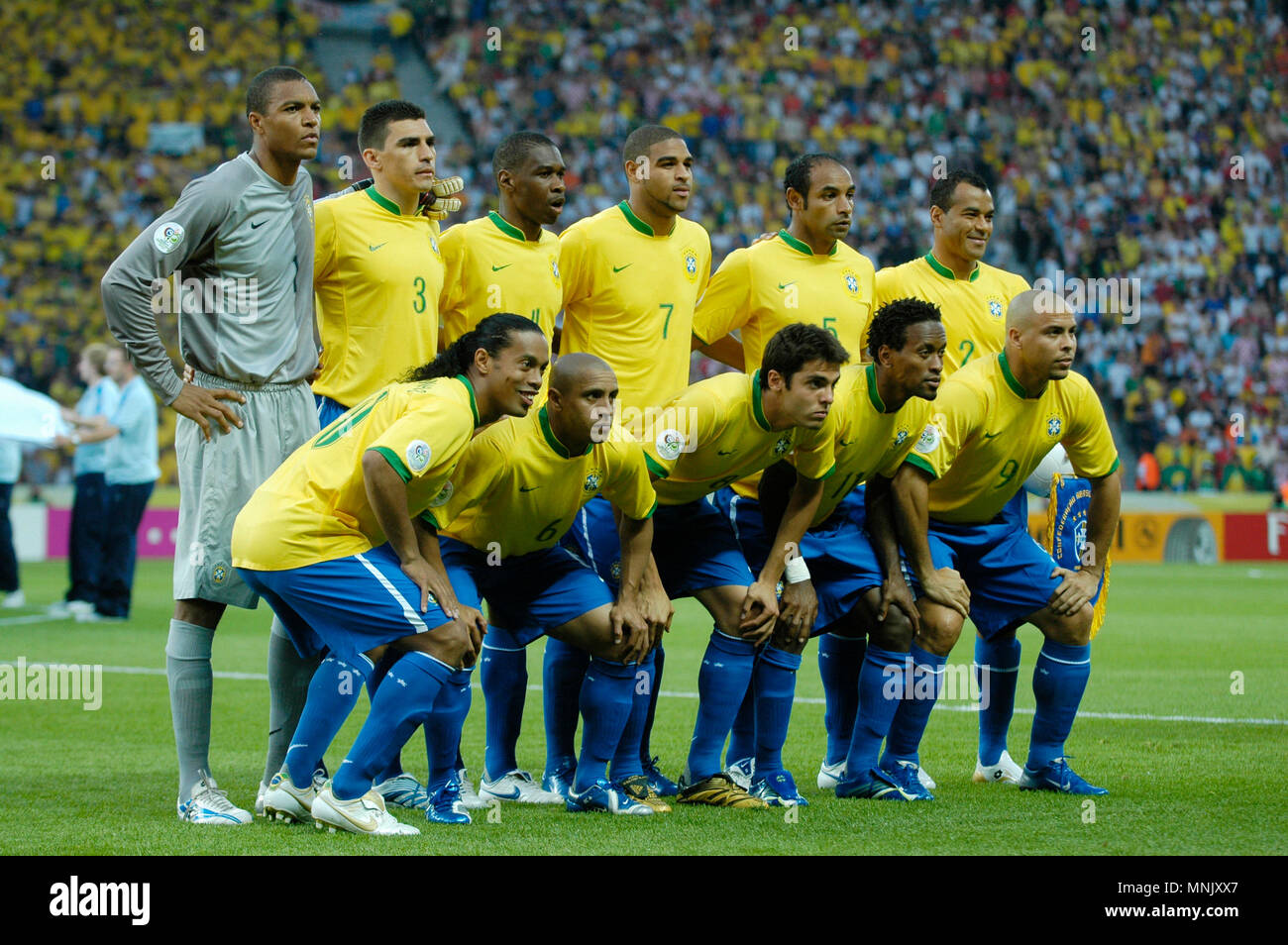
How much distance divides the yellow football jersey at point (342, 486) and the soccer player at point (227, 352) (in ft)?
1.17

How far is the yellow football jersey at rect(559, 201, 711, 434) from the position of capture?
5.89 m

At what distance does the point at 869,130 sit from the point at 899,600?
821 inches

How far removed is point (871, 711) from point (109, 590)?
28.6 feet

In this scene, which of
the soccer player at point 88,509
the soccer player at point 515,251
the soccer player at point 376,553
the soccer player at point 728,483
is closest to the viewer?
the soccer player at point 376,553

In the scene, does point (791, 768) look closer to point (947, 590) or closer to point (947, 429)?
point (947, 590)

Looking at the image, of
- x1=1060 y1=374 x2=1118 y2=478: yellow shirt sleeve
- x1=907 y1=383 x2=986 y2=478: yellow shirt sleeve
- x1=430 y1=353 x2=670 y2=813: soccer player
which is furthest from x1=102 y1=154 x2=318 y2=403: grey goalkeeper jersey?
x1=1060 y1=374 x2=1118 y2=478: yellow shirt sleeve

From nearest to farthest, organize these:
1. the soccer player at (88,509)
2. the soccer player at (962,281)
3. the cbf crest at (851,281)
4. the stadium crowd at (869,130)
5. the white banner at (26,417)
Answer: the cbf crest at (851,281) → the soccer player at (962,281) → the soccer player at (88,509) → the white banner at (26,417) → the stadium crowd at (869,130)

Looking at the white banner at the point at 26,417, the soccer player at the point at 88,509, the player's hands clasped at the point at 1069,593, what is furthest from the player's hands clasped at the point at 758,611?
the white banner at the point at 26,417

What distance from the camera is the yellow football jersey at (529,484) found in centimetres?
503

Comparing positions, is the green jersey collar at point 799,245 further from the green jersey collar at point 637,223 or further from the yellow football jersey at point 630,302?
the green jersey collar at point 637,223

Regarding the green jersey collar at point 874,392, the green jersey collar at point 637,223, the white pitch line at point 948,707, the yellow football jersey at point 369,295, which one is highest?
the green jersey collar at point 637,223

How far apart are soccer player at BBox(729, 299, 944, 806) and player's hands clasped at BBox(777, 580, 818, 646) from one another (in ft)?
0.07
